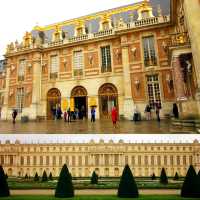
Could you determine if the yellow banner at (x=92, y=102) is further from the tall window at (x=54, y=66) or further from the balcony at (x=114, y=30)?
the balcony at (x=114, y=30)

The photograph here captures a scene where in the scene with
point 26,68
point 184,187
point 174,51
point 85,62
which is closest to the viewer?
point 174,51

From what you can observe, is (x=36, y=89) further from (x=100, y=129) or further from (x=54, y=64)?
(x=100, y=129)

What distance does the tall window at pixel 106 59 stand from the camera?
2023cm

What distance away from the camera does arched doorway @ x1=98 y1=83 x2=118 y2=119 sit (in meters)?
19.6

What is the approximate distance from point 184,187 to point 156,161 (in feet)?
114

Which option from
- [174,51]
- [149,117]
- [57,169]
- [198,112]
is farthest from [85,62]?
[57,169]

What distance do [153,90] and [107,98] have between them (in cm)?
413

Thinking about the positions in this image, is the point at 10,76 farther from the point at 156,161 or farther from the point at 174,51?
the point at 156,161

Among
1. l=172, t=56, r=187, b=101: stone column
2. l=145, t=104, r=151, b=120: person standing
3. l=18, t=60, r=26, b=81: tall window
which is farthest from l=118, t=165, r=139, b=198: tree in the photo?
l=18, t=60, r=26, b=81: tall window

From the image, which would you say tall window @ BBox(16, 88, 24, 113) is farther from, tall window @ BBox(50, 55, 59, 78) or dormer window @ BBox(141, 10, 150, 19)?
dormer window @ BBox(141, 10, 150, 19)

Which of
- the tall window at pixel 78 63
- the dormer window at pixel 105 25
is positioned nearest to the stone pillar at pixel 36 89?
the tall window at pixel 78 63

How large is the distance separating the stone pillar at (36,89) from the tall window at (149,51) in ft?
34.3

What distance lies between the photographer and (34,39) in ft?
78.8

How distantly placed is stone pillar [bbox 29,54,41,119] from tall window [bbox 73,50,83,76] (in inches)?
151
